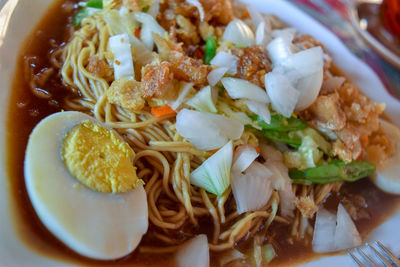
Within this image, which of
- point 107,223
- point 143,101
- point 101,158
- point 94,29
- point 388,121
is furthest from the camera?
point 388,121

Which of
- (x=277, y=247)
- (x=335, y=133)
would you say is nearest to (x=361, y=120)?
(x=335, y=133)

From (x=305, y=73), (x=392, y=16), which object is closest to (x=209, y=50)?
(x=305, y=73)

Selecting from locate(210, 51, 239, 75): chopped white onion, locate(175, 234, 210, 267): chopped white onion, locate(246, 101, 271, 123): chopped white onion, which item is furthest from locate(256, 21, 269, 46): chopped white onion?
locate(175, 234, 210, 267): chopped white onion

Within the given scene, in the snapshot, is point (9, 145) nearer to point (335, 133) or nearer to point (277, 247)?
point (277, 247)

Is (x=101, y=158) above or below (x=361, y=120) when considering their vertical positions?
below

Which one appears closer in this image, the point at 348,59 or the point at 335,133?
the point at 335,133

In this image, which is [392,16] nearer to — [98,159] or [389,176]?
[389,176]
